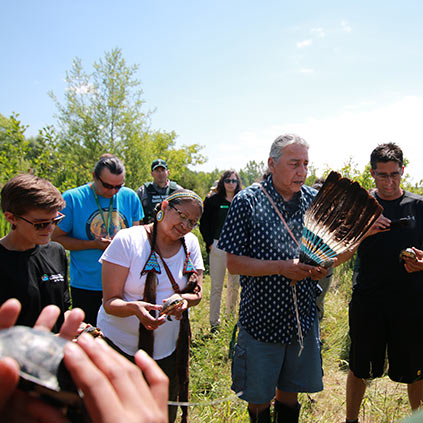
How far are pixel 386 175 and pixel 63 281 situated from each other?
2552 mm

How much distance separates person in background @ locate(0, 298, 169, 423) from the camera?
56 centimetres

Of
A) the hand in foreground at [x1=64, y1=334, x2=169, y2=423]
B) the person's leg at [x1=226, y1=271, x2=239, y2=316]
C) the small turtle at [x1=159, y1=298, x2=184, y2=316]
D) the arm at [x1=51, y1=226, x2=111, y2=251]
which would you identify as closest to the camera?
the hand in foreground at [x1=64, y1=334, x2=169, y2=423]

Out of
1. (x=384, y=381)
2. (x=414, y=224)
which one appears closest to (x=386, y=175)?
(x=414, y=224)

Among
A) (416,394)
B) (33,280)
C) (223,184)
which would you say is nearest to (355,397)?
(416,394)

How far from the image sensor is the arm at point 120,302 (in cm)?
205

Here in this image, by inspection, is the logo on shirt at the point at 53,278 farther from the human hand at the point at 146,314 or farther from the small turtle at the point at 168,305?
the small turtle at the point at 168,305

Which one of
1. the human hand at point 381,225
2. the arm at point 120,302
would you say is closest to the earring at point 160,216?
the arm at point 120,302

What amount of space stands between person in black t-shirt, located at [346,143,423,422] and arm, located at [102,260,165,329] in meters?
1.73

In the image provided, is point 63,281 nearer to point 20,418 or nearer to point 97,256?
point 97,256

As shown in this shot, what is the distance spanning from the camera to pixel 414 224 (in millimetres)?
2732

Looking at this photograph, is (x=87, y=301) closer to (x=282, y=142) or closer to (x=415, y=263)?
(x=282, y=142)

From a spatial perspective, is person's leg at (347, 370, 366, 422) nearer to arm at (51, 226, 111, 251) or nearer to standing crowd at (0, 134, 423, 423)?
standing crowd at (0, 134, 423, 423)

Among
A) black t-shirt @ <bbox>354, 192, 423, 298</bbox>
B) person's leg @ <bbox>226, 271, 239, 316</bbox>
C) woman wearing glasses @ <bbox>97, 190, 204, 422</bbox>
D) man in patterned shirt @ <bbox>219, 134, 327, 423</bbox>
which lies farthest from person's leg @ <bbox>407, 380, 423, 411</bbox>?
person's leg @ <bbox>226, 271, 239, 316</bbox>

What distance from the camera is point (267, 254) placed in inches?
92.0
